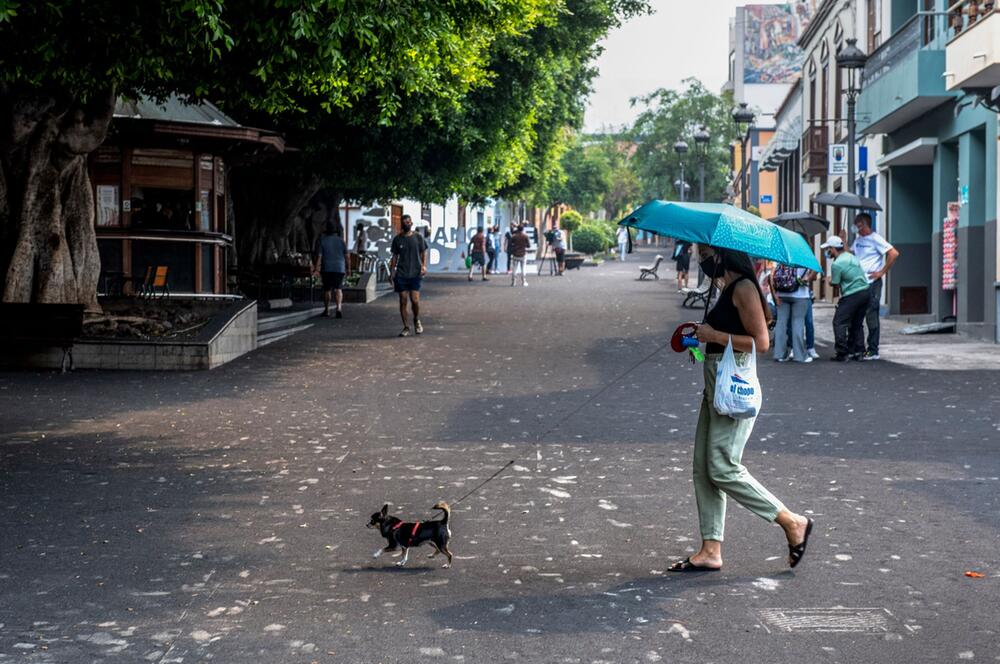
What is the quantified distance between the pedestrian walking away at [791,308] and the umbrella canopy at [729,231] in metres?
11.0

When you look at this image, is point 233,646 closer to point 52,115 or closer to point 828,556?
point 828,556

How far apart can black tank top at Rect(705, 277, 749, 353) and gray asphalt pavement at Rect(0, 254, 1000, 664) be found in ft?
3.60

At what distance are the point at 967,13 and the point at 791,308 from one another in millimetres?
5543

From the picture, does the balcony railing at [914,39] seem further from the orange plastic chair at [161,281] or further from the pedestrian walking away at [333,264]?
the orange plastic chair at [161,281]

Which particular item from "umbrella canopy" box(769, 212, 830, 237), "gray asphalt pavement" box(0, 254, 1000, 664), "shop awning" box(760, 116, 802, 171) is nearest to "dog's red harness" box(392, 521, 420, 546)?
"gray asphalt pavement" box(0, 254, 1000, 664)

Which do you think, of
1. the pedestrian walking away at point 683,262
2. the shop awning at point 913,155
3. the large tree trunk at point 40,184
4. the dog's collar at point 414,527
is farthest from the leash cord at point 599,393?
the pedestrian walking away at point 683,262

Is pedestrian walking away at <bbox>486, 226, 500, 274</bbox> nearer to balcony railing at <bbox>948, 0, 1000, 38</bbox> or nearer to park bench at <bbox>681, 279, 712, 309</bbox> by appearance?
park bench at <bbox>681, 279, 712, 309</bbox>

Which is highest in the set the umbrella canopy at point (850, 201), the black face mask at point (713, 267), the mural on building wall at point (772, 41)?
the mural on building wall at point (772, 41)

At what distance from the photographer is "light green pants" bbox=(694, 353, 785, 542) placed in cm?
654

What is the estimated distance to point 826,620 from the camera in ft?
18.5

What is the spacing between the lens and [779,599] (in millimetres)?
5992

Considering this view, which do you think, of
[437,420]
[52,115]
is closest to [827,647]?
[437,420]

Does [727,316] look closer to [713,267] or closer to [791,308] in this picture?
[713,267]

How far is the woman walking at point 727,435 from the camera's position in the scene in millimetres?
6473
